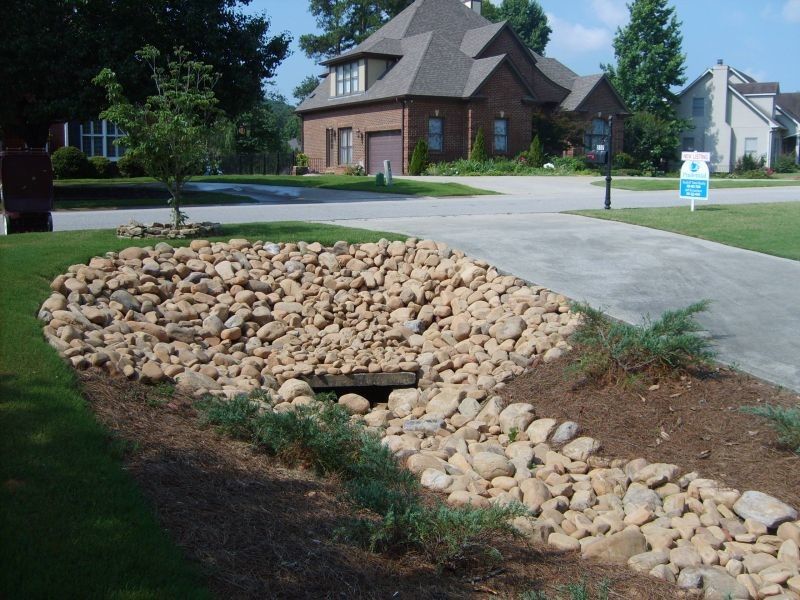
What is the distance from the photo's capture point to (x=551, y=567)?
5.51 m

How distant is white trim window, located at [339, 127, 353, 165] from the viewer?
46.9 meters

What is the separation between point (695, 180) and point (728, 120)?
44.8 metres

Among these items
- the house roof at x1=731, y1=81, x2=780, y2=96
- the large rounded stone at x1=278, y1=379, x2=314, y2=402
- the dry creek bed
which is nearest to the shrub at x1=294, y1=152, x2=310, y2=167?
the house roof at x1=731, y1=81, x2=780, y2=96

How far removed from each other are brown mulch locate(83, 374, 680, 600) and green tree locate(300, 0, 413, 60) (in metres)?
62.9

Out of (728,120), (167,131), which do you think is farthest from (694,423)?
(728,120)

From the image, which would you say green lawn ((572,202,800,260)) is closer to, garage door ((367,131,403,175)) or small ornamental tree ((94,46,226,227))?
small ornamental tree ((94,46,226,227))

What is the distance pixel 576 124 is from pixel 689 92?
64.5 feet

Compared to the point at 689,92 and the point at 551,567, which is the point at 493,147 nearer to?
the point at 689,92

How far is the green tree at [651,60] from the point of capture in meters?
58.5

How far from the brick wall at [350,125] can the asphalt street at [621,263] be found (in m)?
23.1

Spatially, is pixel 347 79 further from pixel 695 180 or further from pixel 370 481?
pixel 370 481

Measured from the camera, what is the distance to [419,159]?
1631 inches

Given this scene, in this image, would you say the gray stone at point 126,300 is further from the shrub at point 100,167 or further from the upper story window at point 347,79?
the upper story window at point 347,79

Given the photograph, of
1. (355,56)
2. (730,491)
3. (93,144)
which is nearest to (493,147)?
(355,56)
